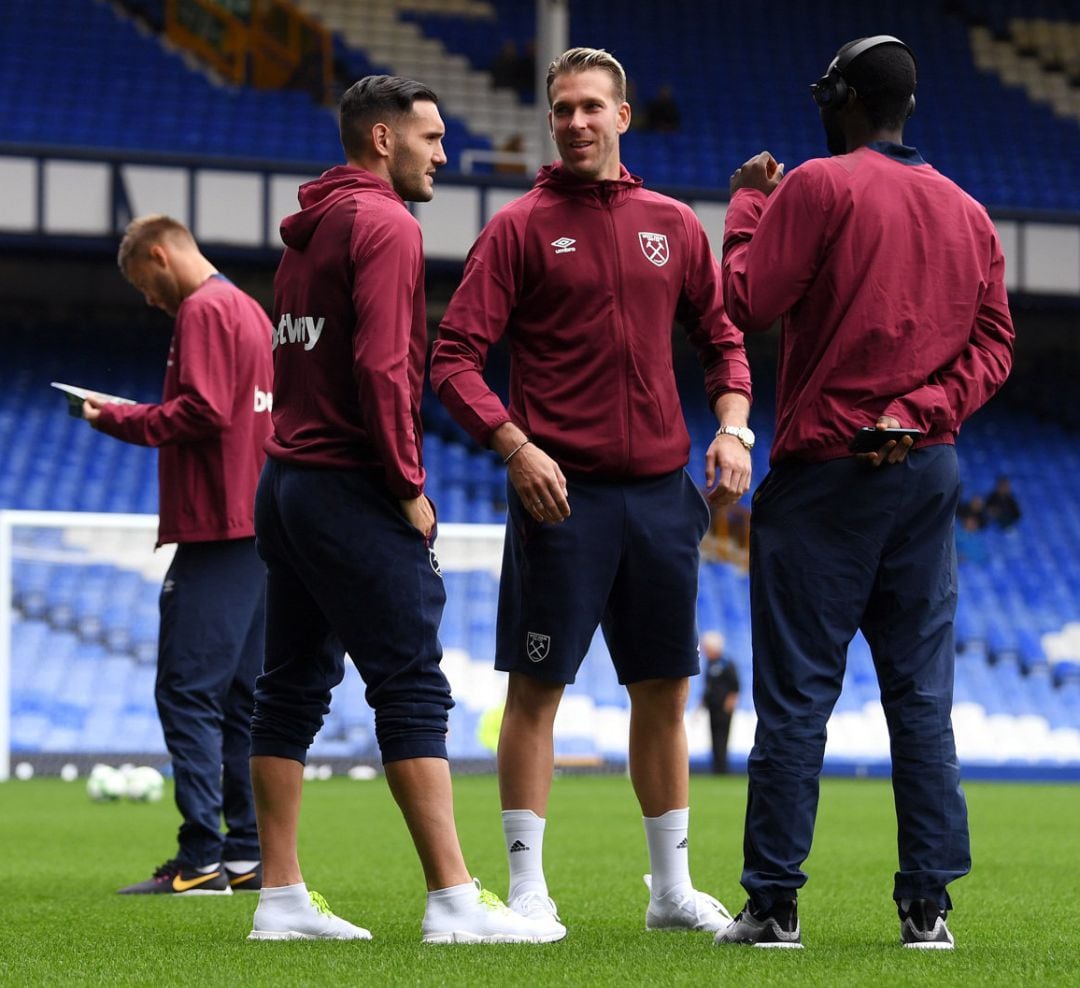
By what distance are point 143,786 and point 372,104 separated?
26.9 ft

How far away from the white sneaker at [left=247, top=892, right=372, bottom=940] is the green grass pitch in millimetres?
94

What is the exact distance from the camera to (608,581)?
411 cm

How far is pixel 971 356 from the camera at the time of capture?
383 cm

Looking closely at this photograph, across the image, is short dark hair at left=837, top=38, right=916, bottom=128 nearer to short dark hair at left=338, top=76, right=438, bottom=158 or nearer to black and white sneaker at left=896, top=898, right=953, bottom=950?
short dark hair at left=338, top=76, right=438, bottom=158

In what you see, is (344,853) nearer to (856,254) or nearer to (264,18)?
(856,254)

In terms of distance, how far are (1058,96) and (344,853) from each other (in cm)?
2030

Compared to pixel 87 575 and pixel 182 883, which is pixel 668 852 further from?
pixel 87 575

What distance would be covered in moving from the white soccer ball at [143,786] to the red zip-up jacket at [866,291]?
8386 mm

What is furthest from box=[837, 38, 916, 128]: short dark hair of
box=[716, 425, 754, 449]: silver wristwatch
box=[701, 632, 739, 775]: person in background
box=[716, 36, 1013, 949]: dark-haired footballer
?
box=[701, 632, 739, 775]: person in background

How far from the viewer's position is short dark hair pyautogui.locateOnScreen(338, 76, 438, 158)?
402 centimetres

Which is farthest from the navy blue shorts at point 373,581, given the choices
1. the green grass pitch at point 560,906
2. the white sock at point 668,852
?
the white sock at point 668,852

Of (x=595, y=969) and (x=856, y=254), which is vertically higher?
(x=856, y=254)

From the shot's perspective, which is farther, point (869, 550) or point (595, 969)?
point (869, 550)

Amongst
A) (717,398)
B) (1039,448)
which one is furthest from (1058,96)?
(717,398)
